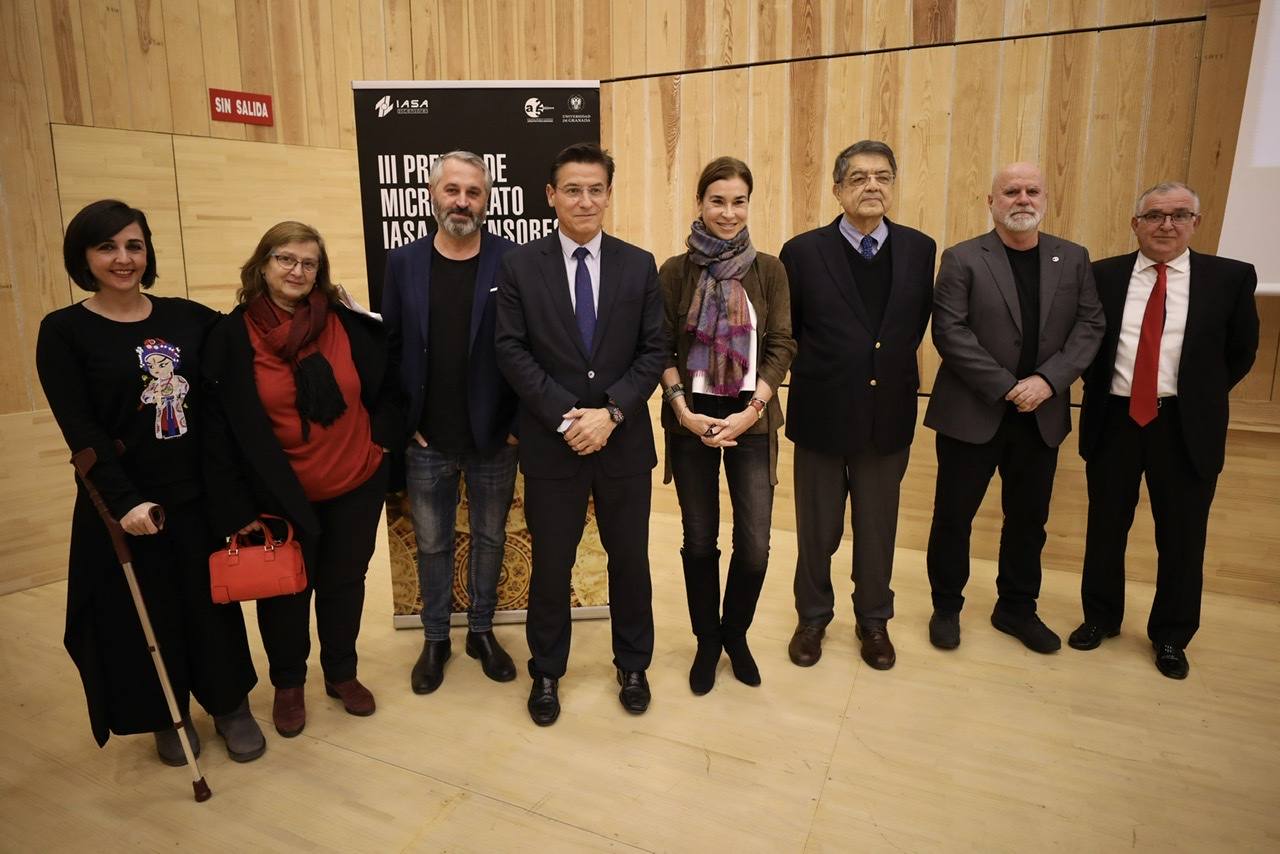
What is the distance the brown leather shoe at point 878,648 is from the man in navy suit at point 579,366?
3.48ft

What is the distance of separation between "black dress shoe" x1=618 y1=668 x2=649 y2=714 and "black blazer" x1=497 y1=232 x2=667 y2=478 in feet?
2.44

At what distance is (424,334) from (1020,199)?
2.13 m

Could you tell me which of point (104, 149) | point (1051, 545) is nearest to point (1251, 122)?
point (1051, 545)

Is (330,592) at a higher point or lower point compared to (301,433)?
lower

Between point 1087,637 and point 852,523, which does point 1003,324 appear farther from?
point 1087,637

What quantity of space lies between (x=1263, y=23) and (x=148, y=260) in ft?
13.4

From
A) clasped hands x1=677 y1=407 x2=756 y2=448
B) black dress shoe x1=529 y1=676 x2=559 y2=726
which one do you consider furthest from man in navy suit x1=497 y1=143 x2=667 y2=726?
black dress shoe x1=529 y1=676 x2=559 y2=726

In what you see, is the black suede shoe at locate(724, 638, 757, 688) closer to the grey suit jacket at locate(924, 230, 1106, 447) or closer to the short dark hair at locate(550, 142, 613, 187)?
the grey suit jacket at locate(924, 230, 1106, 447)

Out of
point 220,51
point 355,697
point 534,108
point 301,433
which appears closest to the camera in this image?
point 301,433

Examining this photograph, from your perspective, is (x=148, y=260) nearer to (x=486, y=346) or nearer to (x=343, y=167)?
(x=486, y=346)

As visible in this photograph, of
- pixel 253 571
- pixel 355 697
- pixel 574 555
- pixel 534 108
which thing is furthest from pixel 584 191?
pixel 355 697

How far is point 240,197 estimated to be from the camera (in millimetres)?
4559

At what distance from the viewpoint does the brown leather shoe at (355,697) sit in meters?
2.85

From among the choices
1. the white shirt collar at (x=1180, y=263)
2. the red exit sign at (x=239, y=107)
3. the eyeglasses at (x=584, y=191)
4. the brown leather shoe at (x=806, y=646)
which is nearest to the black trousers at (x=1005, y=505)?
the brown leather shoe at (x=806, y=646)
